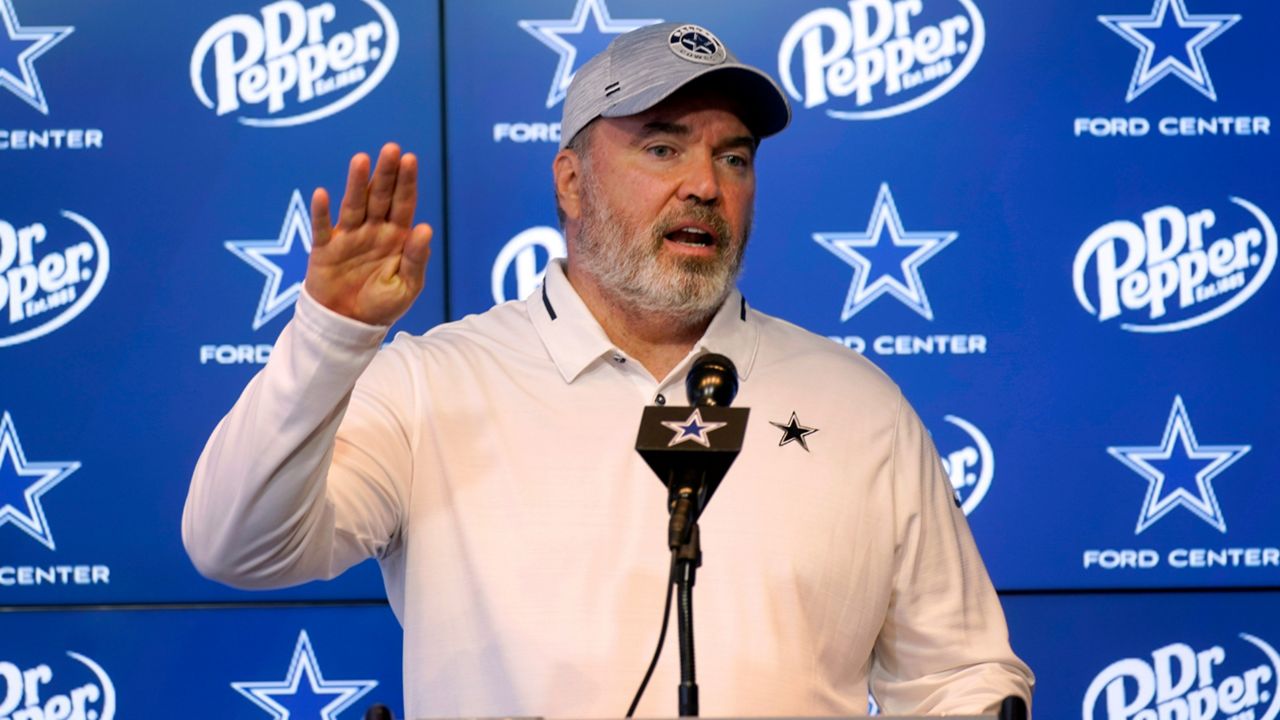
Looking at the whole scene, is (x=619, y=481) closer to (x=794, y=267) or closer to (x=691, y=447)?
(x=691, y=447)

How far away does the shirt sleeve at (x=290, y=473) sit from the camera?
1.66 meters

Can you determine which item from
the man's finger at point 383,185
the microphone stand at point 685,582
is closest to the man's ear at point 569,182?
the man's finger at point 383,185

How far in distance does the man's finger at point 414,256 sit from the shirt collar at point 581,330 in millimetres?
460

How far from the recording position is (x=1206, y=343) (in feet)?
10.1

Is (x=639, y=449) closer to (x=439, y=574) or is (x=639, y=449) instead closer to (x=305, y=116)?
(x=439, y=574)

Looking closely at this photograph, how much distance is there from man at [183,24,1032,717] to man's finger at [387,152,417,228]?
1 centimetres

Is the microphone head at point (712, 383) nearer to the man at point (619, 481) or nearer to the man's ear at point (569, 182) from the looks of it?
the man at point (619, 481)

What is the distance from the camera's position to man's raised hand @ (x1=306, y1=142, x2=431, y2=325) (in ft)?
5.31

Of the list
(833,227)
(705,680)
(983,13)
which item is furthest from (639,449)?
(983,13)

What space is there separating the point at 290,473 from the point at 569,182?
2.68ft

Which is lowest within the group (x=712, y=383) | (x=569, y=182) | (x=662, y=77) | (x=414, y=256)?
(x=712, y=383)

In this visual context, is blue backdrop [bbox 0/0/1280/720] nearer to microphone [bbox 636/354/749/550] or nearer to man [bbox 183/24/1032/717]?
man [bbox 183/24/1032/717]

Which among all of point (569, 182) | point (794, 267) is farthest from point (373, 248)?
point (794, 267)

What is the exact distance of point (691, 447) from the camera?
4.63 ft
